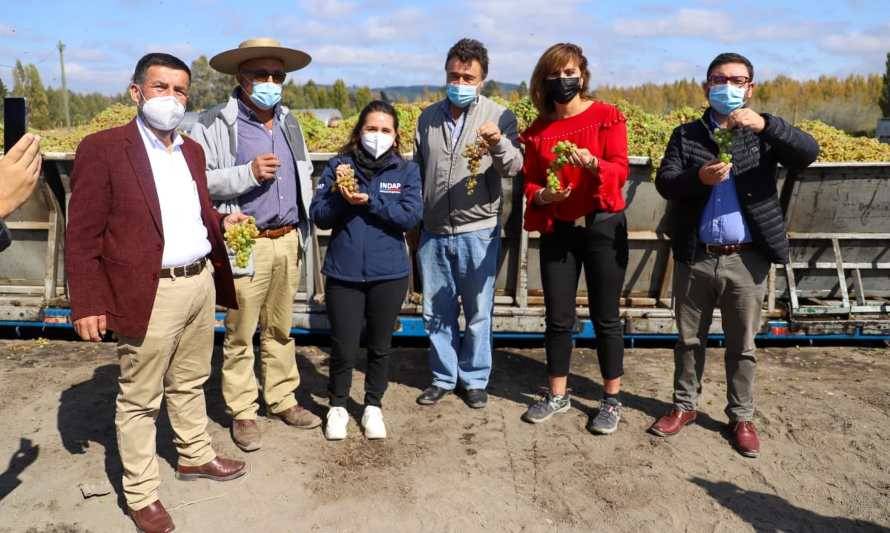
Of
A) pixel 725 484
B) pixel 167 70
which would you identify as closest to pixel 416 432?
pixel 725 484

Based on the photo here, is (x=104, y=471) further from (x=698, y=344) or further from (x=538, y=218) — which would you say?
(x=698, y=344)

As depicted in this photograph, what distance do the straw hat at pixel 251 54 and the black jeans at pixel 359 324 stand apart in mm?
1461

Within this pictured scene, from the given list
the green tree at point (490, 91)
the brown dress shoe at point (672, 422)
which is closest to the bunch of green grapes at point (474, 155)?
the brown dress shoe at point (672, 422)

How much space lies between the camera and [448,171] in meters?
4.73

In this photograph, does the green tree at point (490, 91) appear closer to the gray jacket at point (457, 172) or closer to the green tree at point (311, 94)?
the gray jacket at point (457, 172)

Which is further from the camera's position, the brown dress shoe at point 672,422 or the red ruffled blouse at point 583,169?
the brown dress shoe at point 672,422

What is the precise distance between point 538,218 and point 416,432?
1.70 meters

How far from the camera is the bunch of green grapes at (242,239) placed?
3.89m

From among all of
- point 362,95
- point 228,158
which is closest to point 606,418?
point 228,158

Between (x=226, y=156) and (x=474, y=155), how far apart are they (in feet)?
5.06

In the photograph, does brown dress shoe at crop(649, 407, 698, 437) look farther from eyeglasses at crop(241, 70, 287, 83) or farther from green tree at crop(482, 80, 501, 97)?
green tree at crop(482, 80, 501, 97)

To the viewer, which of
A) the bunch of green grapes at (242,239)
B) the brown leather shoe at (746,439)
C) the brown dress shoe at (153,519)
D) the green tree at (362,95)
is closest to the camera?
the brown dress shoe at (153,519)

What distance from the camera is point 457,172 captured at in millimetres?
4711

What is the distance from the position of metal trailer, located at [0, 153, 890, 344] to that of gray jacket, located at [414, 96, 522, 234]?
109 centimetres
